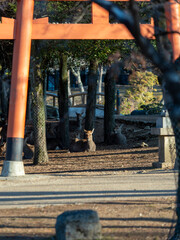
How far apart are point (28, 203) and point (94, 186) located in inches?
64.2

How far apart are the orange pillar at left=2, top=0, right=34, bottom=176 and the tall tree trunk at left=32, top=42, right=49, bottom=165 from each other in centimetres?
263

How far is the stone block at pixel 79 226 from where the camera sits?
4305 millimetres

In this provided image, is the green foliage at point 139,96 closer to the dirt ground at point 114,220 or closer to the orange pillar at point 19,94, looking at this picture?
the orange pillar at point 19,94

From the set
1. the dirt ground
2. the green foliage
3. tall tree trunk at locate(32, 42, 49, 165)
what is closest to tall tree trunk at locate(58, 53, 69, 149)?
tall tree trunk at locate(32, 42, 49, 165)

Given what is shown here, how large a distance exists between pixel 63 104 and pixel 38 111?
4163 mm

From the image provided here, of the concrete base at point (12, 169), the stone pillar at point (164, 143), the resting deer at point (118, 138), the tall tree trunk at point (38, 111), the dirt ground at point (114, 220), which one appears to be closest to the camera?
the dirt ground at point (114, 220)

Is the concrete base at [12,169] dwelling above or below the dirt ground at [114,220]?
above

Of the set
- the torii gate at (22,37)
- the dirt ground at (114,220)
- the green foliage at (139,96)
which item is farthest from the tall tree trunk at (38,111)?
the green foliage at (139,96)

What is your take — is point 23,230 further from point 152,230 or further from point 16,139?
point 16,139

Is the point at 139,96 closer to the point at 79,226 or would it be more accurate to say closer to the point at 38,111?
the point at 38,111

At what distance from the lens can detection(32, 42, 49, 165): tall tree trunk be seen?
42.3 ft

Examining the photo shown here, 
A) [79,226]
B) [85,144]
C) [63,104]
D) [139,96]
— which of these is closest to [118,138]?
[85,144]

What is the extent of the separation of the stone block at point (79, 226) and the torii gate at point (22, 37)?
578cm

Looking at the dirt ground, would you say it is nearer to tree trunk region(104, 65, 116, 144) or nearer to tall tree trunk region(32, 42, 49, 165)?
tall tree trunk region(32, 42, 49, 165)
